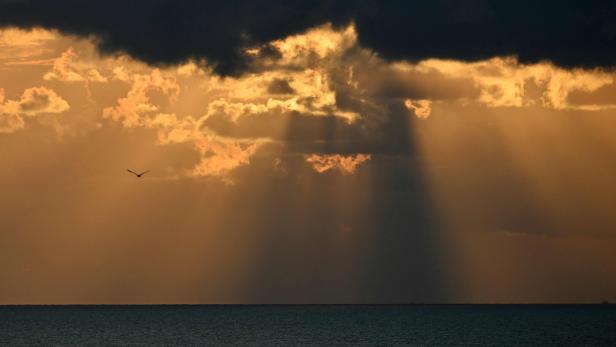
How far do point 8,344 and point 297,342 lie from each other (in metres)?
45.4

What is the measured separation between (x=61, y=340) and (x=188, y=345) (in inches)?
1057

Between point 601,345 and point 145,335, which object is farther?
point 145,335

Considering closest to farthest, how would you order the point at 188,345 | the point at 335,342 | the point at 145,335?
the point at 188,345 < the point at 335,342 < the point at 145,335

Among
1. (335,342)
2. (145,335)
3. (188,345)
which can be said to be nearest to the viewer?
(188,345)

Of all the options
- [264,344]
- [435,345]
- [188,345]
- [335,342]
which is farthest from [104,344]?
[435,345]

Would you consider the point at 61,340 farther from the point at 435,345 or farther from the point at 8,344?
the point at 435,345

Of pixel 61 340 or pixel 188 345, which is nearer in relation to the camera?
pixel 188 345

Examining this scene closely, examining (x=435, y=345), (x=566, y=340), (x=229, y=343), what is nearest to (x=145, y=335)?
(x=229, y=343)

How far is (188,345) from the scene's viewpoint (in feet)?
548

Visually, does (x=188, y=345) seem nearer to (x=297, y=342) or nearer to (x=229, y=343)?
(x=229, y=343)

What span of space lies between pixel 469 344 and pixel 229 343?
38232 millimetres

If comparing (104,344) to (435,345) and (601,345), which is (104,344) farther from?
(601,345)

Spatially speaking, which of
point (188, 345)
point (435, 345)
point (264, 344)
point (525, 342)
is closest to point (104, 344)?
point (188, 345)

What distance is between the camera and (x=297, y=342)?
578ft
